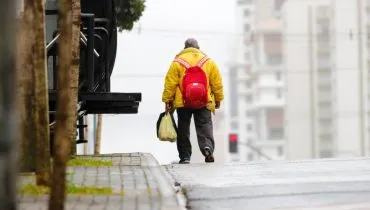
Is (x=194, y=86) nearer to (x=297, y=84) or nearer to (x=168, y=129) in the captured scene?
(x=168, y=129)

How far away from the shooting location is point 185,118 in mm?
14719

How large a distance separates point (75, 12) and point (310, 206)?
204 inches

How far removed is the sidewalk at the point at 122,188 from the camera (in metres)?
8.41

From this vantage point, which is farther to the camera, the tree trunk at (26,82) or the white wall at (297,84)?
the white wall at (297,84)

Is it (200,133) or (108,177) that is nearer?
(108,177)

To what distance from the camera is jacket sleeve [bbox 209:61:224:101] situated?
14.6 m

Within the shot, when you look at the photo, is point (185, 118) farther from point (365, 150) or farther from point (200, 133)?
point (365, 150)

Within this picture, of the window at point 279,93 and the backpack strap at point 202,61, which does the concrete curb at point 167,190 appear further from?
the window at point 279,93

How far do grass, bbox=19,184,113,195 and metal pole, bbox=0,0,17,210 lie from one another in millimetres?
4447

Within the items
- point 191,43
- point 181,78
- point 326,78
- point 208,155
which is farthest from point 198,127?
point 326,78

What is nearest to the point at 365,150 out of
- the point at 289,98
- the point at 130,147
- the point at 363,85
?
the point at 363,85

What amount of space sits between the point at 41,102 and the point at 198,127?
5124mm

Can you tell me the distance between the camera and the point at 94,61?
16.0 m

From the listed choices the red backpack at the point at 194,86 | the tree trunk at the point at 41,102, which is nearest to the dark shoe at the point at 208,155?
the red backpack at the point at 194,86
